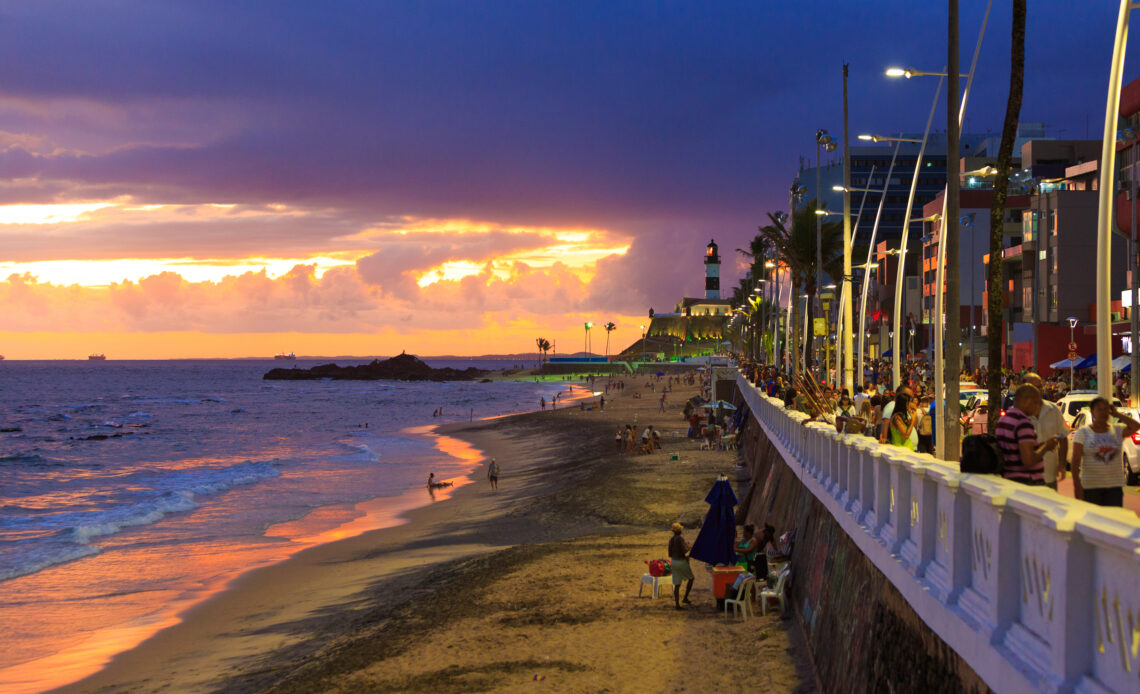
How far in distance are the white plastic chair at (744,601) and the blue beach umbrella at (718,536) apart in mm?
1282

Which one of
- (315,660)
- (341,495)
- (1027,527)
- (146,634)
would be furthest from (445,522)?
(1027,527)

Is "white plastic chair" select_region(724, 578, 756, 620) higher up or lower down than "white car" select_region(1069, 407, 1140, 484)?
lower down

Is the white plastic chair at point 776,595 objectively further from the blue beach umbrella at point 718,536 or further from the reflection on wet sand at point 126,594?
the reflection on wet sand at point 126,594

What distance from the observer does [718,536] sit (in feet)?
58.5

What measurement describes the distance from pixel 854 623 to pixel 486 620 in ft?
27.6

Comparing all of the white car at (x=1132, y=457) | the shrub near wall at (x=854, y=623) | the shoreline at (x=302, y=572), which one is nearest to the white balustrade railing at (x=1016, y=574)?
the shrub near wall at (x=854, y=623)

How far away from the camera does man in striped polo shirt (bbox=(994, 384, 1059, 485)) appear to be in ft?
28.3

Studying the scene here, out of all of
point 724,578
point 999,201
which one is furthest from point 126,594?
point 999,201

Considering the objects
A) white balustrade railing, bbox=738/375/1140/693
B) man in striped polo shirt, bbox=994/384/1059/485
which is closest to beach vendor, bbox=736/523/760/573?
white balustrade railing, bbox=738/375/1140/693

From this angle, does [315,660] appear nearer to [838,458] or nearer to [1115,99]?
[838,458]

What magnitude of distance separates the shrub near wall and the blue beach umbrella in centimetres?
117

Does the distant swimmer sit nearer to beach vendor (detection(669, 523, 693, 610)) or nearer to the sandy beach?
the sandy beach

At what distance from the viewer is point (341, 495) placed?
143 ft

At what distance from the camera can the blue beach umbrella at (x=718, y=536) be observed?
17.7 m
